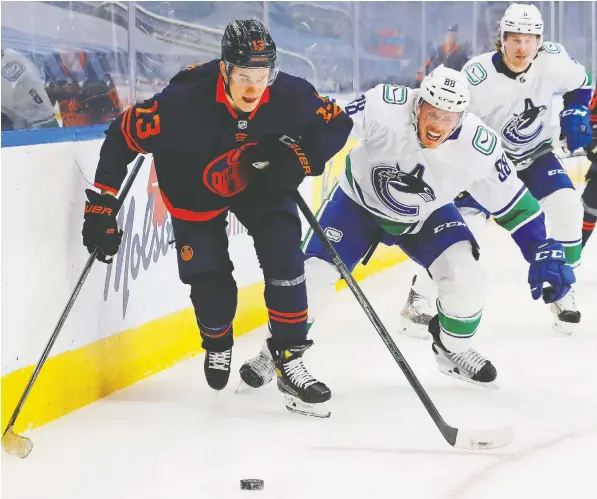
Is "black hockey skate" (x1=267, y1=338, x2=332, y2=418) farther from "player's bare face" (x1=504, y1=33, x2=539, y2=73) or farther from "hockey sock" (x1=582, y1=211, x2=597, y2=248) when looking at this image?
"hockey sock" (x1=582, y1=211, x2=597, y2=248)

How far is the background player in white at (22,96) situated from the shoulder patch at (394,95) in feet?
3.38

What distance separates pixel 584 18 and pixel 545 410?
7.48 metres

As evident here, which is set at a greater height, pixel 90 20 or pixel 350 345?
pixel 90 20

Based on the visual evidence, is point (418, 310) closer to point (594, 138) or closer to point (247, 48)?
point (594, 138)

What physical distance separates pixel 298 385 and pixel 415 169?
77 centimetres

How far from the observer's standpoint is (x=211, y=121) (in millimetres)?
3289

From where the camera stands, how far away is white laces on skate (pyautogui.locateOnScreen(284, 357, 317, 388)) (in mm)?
3381

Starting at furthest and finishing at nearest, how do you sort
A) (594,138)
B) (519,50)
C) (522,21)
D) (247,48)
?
1. (594,138)
2. (519,50)
3. (522,21)
4. (247,48)

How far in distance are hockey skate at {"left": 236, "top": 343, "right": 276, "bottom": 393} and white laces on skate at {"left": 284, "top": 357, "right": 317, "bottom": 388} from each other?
11.0 inches

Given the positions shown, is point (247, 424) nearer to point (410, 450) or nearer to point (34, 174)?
point (410, 450)

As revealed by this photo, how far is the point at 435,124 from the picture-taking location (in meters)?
3.39

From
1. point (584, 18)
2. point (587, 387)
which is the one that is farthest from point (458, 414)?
point (584, 18)

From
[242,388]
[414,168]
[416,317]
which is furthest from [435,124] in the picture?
[416,317]

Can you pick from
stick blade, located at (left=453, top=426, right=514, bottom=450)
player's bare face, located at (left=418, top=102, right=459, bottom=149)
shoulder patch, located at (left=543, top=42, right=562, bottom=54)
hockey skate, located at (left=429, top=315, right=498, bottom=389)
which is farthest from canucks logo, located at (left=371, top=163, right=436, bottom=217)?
shoulder patch, located at (left=543, top=42, right=562, bottom=54)
